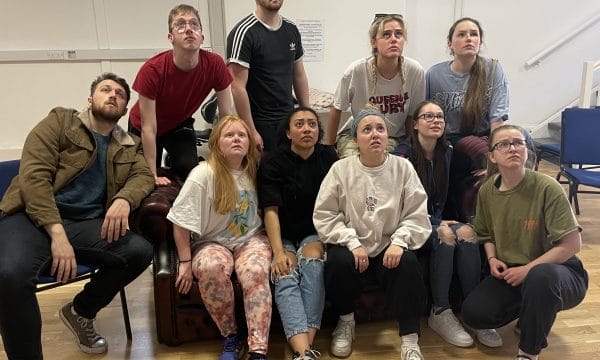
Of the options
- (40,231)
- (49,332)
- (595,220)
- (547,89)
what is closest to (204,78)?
(40,231)

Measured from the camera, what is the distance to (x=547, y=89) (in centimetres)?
544

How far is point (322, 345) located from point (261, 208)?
2.19 feet

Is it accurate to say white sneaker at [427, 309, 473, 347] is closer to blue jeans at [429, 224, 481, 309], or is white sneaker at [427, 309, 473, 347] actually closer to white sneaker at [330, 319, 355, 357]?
blue jeans at [429, 224, 481, 309]

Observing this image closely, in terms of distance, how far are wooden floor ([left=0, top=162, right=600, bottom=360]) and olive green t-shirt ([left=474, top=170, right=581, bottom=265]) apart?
0.45 m

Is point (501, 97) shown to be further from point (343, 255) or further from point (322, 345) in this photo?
point (322, 345)

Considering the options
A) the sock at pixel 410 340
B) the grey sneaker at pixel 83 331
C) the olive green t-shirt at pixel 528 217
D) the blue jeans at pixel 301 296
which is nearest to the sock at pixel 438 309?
the sock at pixel 410 340

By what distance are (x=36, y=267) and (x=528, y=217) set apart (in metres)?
1.92

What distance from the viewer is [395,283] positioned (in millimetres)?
2072

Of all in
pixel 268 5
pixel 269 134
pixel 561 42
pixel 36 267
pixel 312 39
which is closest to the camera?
pixel 36 267

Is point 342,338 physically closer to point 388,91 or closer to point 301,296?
point 301,296

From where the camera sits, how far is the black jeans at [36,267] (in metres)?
1.78

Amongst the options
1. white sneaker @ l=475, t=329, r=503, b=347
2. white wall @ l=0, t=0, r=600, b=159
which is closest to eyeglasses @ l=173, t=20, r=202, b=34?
white sneaker @ l=475, t=329, r=503, b=347

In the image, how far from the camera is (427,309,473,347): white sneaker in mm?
2182

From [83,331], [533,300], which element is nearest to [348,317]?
[533,300]
